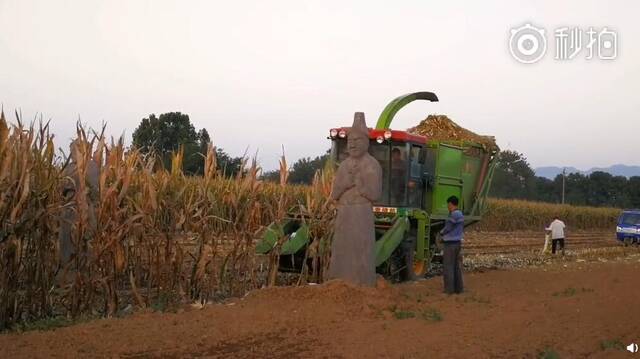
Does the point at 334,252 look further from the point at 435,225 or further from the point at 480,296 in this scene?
the point at 435,225

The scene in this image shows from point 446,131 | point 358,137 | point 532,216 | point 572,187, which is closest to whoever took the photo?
point 358,137

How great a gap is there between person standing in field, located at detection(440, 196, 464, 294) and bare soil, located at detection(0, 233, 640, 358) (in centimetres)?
67

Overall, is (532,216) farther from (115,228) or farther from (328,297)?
(115,228)

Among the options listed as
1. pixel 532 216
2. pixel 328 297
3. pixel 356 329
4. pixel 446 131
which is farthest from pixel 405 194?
pixel 532 216

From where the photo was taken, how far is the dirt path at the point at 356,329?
6.40 metres

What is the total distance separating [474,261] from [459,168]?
419 cm

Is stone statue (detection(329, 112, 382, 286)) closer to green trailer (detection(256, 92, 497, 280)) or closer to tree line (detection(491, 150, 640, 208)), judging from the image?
green trailer (detection(256, 92, 497, 280))

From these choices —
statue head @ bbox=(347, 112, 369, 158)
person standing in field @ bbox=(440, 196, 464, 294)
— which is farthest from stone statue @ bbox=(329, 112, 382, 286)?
person standing in field @ bbox=(440, 196, 464, 294)

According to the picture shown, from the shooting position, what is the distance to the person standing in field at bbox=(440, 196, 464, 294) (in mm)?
10938

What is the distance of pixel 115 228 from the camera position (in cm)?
777

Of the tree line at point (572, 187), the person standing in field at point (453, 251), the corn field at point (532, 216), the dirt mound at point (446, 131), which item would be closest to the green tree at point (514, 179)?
the tree line at point (572, 187)

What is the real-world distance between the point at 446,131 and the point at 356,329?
9.55 meters

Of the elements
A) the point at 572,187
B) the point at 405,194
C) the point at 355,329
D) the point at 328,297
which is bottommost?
the point at 355,329

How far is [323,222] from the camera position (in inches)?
428
